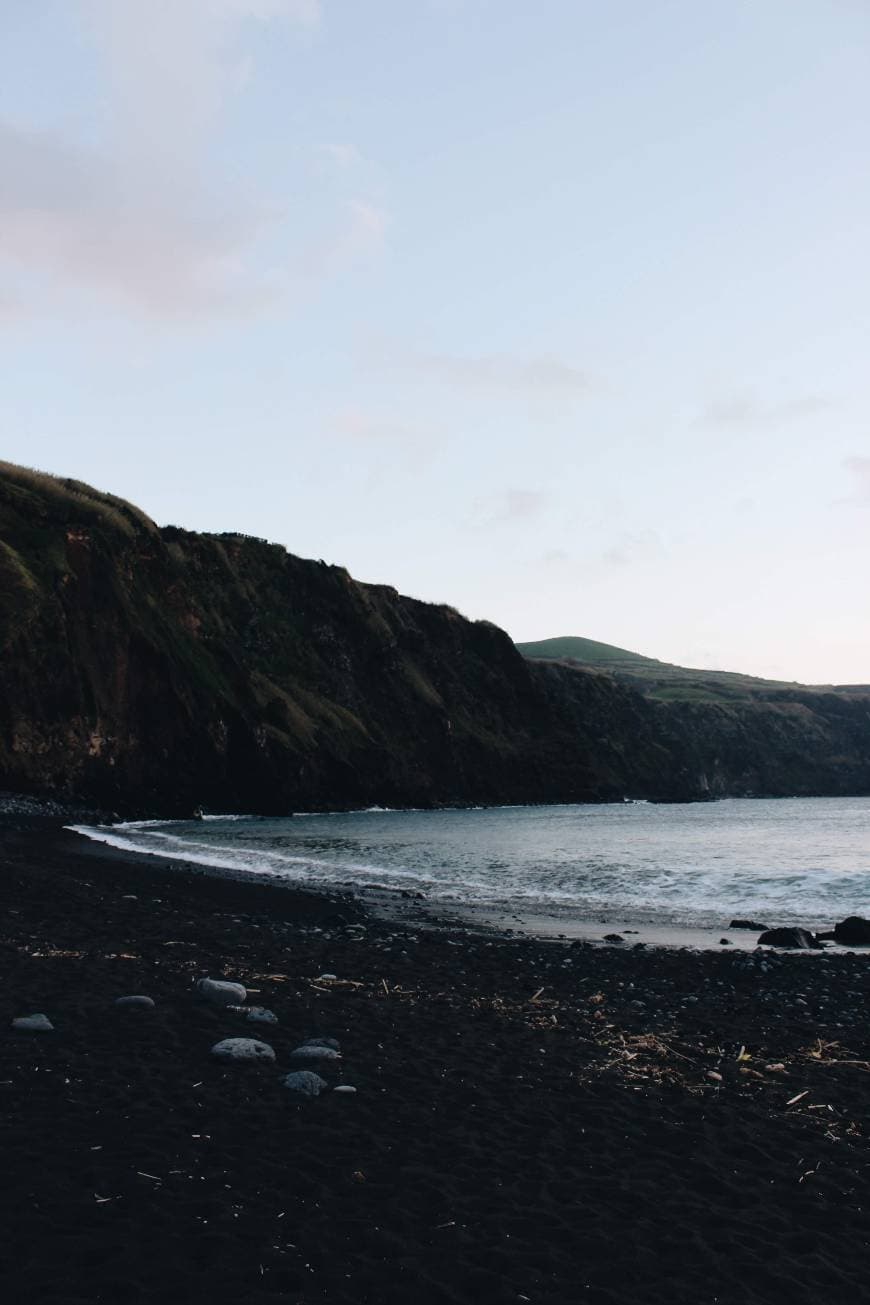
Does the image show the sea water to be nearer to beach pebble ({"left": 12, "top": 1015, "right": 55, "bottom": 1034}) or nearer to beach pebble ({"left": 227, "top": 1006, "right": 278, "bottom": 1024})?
beach pebble ({"left": 227, "top": 1006, "right": 278, "bottom": 1024})

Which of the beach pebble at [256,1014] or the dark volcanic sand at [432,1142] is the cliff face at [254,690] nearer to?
the dark volcanic sand at [432,1142]

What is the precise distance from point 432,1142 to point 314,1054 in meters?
2.12

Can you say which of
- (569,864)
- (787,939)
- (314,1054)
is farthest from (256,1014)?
(569,864)

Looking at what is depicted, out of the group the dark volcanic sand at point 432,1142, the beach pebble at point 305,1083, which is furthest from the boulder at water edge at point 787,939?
the beach pebble at point 305,1083

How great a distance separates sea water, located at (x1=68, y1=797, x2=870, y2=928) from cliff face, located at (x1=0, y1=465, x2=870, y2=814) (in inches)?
268

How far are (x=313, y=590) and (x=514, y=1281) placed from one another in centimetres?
9131

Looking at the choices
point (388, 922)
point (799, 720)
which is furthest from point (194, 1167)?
point (799, 720)

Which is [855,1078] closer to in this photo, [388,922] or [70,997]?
[70,997]

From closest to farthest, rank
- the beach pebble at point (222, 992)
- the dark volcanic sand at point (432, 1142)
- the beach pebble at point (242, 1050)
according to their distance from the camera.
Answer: the dark volcanic sand at point (432, 1142), the beach pebble at point (242, 1050), the beach pebble at point (222, 992)

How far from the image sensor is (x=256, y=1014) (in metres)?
10.2

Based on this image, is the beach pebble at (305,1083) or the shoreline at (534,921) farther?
the shoreline at (534,921)

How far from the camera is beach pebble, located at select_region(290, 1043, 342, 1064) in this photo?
8.87 meters

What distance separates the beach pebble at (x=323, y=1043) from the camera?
9297 mm

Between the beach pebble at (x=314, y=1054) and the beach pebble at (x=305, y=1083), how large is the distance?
69cm
